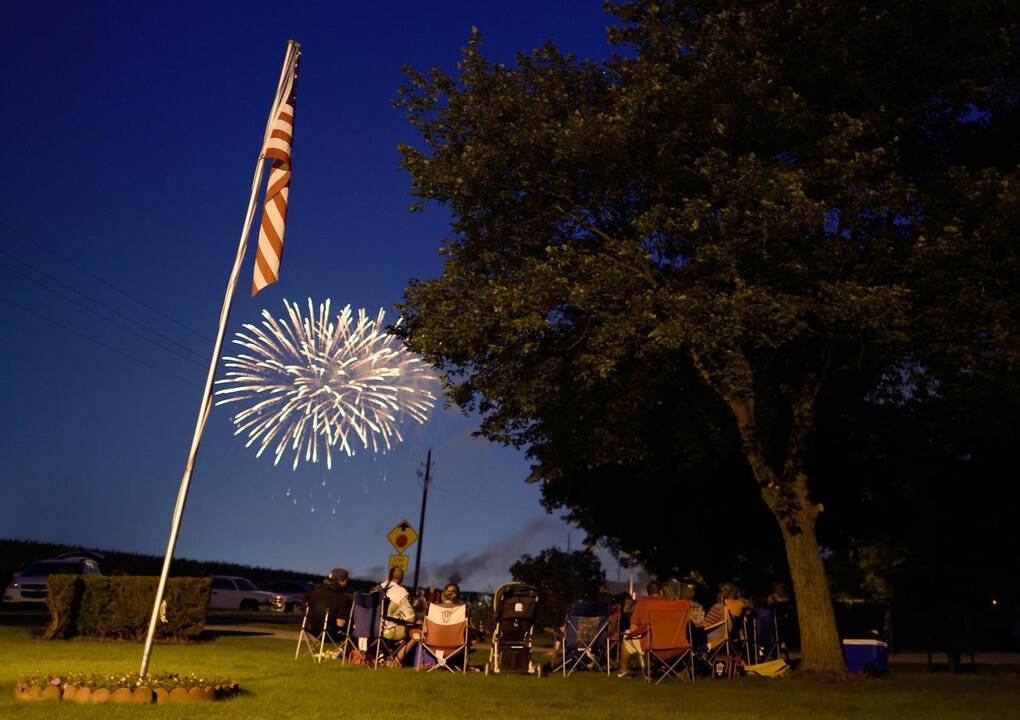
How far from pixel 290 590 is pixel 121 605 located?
3554 centimetres

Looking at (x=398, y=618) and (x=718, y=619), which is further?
(x=718, y=619)

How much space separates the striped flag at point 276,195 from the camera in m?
13.9

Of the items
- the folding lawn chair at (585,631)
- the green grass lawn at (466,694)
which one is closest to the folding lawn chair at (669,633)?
the green grass lawn at (466,694)

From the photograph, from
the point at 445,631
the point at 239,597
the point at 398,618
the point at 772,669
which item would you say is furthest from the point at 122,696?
the point at 239,597

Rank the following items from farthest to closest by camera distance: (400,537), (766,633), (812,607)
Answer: (400,537) → (766,633) → (812,607)

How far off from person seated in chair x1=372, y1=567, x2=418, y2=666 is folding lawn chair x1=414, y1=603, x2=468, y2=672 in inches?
35.4

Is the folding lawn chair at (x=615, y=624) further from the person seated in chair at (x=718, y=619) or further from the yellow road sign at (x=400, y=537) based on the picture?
the yellow road sign at (x=400, y=537)

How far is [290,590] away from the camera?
5656 cm

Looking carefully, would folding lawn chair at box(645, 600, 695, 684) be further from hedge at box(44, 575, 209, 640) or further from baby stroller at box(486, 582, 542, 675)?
hedge at box(44, 575, 209, 640)

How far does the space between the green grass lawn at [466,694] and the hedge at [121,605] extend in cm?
132

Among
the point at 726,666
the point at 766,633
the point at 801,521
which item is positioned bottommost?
the point at 726,666

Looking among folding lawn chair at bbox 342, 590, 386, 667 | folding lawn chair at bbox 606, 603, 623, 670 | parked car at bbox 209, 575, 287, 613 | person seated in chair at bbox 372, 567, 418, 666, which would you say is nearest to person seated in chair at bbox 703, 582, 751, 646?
folding lawn chair at bbox 606, 603, 623, 670

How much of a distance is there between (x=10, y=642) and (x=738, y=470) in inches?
943

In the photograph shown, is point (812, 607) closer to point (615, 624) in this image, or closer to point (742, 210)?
point (615, 624)
